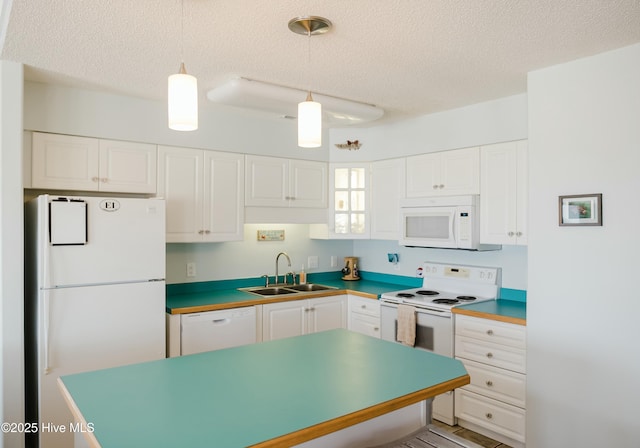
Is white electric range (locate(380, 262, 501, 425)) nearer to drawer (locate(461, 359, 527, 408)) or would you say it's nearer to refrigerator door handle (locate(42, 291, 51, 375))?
drawer (locate(461, 359, 527, 408))

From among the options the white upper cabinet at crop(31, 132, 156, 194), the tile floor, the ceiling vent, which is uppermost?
the ceiling vent

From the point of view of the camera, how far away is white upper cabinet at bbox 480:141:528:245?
324 centimetres

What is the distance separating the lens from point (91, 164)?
3162 millimetres

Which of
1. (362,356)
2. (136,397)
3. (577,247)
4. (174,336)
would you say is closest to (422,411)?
(362,356)

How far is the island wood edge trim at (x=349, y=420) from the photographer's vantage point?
4.38ft

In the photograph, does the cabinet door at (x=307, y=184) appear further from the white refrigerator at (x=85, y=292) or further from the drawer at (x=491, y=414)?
the drawer at (x=491, y=414)

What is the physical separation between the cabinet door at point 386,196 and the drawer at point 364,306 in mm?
616

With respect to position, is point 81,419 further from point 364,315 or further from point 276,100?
point 364,315

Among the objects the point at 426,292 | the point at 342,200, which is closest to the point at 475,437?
the point at 426,292

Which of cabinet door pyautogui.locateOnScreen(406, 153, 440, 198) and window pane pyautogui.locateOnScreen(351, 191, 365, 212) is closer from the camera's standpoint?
cabinet door pyautogui.locateOnScreen(406, 153, 440, 198)

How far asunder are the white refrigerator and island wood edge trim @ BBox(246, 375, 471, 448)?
6.39 feet

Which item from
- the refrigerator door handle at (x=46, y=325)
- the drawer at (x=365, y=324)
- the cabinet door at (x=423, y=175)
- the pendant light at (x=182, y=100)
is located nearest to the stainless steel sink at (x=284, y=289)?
the drawer at (x=365, y=324)

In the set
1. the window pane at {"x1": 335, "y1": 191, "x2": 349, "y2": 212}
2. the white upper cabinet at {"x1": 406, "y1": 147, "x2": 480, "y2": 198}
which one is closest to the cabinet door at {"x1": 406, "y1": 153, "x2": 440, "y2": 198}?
the white upper cabinet at {"x1": 406, "y1": 147, "x2": 480, "y2": 198}

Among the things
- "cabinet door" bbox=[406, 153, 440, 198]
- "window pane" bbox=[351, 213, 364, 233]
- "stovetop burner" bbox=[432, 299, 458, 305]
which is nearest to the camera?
"stovetop burner" bbox=[432, 299, 458, 305]
